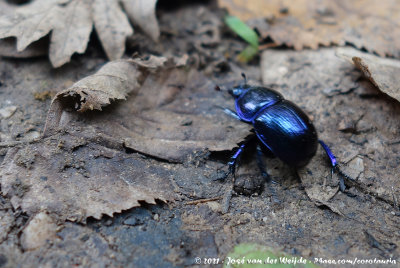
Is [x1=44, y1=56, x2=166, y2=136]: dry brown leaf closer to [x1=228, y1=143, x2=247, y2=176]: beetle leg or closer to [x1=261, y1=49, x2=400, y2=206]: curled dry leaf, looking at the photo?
[x1=228, y1=143, x2=247, y2=176]: beetle leg

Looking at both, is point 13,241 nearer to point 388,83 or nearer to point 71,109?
point 71,109

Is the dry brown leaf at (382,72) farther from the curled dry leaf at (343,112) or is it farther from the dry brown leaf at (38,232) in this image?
the dry brown leaf at (38,232)

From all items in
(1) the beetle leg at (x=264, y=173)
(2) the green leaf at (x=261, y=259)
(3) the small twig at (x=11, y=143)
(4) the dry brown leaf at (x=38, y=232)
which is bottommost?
(1) the beetle leg at (x=264, y=173)

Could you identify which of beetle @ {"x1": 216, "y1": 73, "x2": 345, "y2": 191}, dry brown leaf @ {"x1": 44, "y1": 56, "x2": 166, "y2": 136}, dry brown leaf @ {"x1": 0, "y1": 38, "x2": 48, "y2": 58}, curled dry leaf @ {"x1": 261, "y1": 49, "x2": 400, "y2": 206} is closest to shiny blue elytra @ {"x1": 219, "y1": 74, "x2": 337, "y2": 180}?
beetle @ {"x1": 216, "y1": 73, "x2": 345, "y2": 191}

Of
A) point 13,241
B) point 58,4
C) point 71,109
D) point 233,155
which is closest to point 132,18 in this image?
point 58,4

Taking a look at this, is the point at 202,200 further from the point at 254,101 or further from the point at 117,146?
the point at 254,101

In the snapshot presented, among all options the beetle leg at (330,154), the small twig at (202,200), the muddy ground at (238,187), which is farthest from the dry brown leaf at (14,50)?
the beetle leg at (330,154)
